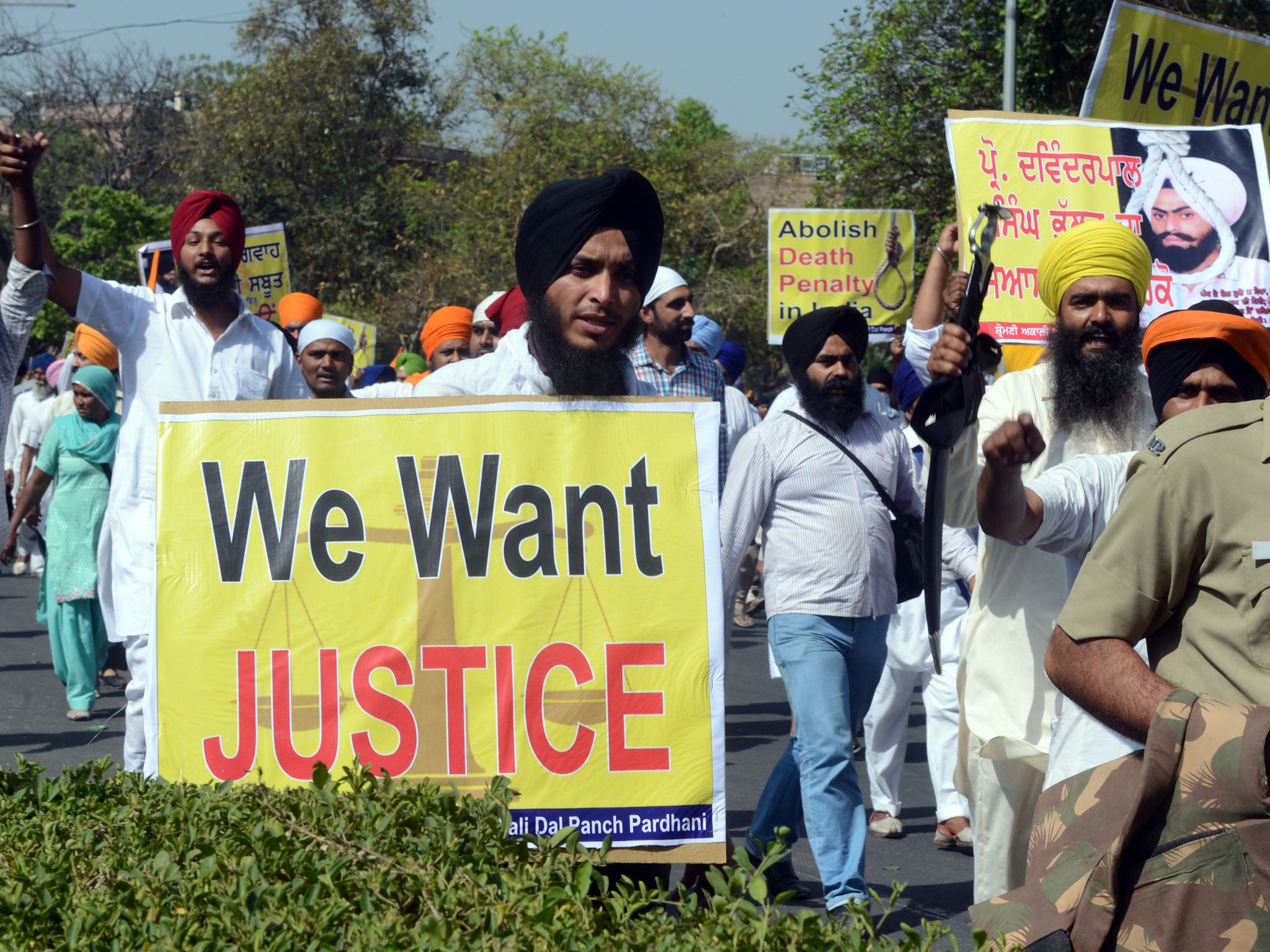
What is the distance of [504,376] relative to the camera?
376cm

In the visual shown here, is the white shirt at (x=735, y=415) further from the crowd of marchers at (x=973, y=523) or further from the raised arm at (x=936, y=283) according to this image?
the raised arm at (x=936, y=283)

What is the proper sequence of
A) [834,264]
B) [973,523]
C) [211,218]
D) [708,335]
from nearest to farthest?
[973,523], [211,218], [708,335], [834,264]

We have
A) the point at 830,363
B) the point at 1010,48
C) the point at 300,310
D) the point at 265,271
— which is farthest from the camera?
the point at 1010,48

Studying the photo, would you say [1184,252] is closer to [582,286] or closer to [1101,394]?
[1101,394]

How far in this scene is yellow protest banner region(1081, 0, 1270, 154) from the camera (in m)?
6.90

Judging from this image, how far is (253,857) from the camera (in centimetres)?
281

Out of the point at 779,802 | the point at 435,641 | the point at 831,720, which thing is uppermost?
the point at 435,641

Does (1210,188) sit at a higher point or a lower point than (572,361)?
higher

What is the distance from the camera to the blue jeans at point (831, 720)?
206 inches

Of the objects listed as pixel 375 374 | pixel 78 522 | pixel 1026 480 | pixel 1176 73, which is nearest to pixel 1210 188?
pixel 1176 73

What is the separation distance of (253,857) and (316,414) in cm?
105

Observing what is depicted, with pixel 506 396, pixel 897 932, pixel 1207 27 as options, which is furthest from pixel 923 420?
pixel 1207 27

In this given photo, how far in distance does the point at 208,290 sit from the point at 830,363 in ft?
7.54

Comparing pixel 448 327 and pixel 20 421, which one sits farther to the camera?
pixel 20 421
